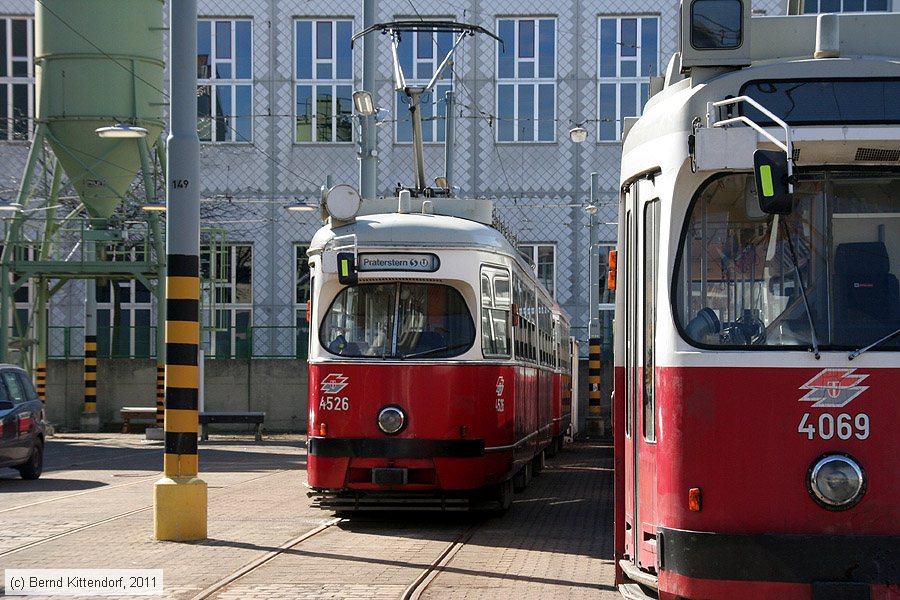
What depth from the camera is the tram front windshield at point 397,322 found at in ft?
43.4

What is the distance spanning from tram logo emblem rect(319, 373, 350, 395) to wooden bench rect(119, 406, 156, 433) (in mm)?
21025

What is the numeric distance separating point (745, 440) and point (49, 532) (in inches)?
319

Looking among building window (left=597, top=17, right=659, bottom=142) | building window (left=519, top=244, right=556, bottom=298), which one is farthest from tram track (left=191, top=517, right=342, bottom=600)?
building window (left=597, top=17, right=659, bottom=142)

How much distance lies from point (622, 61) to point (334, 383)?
27.0 metres

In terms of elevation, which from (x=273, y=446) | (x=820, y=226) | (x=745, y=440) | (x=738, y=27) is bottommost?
(x=273, y=446)

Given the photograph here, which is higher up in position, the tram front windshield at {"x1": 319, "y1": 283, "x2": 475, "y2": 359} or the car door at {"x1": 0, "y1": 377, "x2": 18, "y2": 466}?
the tram front windshield at {"x1": 319, "y1": 283, "x2": 475, "y2": 359}

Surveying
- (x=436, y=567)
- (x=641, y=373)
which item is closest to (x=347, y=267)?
(x=436, y=567)

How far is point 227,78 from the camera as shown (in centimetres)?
3941

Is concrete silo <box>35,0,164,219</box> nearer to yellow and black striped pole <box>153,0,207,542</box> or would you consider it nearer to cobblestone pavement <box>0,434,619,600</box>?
cobblestone pavement <box>0,434,619,600</box>

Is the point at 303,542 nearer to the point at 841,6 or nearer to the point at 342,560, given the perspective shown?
the point at 342,560

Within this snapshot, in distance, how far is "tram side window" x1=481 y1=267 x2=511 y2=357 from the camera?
13.7 m

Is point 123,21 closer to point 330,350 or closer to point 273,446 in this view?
point 273,446

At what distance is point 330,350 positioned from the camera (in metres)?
Result: 13.3

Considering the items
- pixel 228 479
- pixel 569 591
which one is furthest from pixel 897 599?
pixel 228 479
